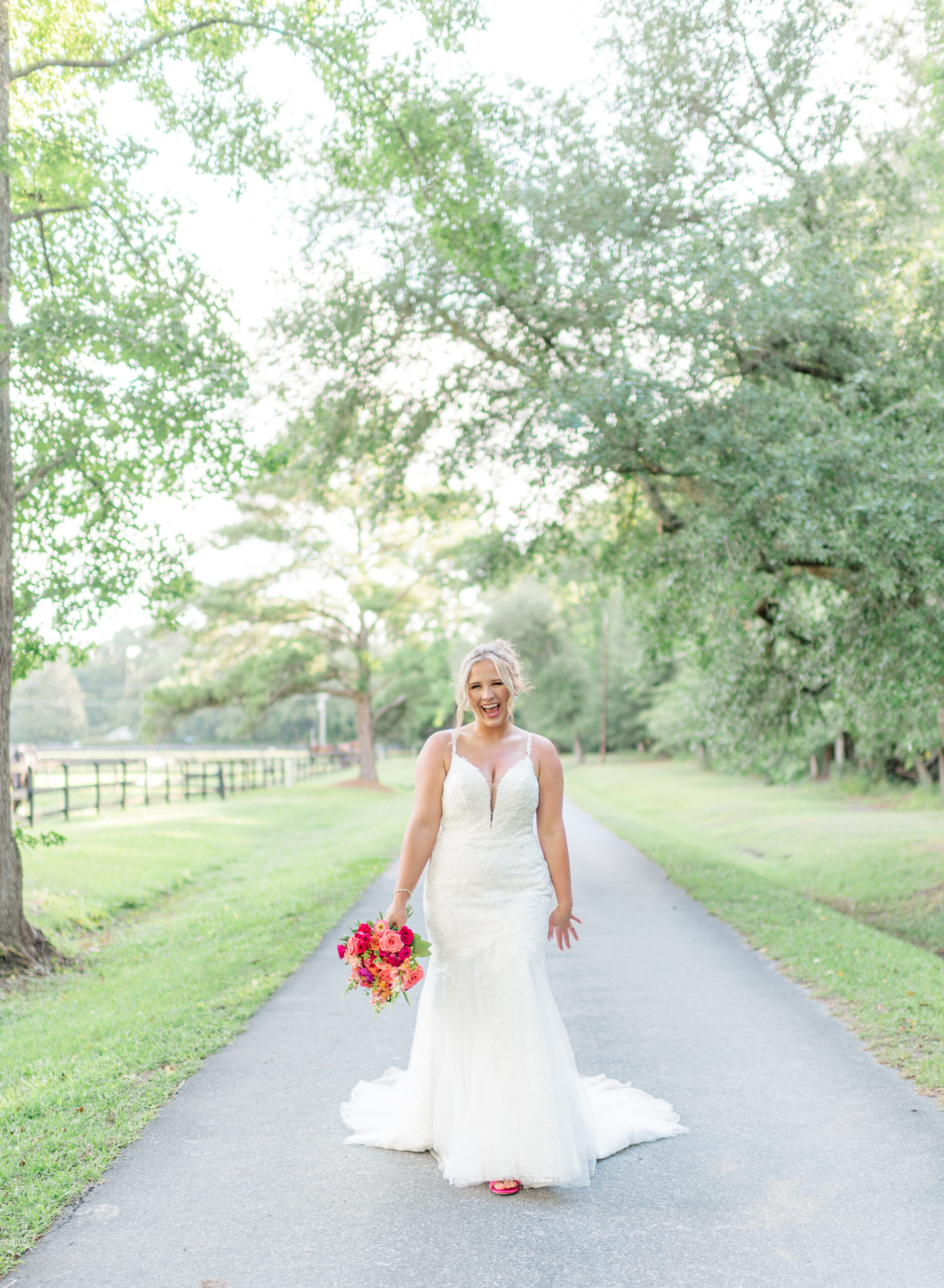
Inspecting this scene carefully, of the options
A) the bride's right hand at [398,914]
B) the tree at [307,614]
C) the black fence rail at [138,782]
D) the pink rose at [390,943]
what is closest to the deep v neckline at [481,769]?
the bride's right hand at [398,914]

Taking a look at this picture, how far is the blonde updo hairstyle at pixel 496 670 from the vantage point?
4.73 meters

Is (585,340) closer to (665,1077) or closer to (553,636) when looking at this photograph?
(665,1077)

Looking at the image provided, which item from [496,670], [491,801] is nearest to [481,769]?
[491,801]

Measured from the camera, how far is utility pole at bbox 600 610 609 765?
63.9 m

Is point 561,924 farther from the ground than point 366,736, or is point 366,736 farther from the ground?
point 366,736

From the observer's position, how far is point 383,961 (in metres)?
4.66

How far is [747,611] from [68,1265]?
10.6 metres

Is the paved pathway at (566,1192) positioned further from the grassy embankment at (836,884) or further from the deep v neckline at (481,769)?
the deep v neckline at (481,769)

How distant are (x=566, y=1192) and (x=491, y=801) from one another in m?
1.58

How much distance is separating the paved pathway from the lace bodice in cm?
145

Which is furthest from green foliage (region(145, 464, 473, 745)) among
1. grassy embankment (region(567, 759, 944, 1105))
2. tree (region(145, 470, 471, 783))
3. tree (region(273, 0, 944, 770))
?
tree (region(273, 0, 944, 770))

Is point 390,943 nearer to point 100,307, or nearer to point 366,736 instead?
point 100,307

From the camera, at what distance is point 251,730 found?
36.0m

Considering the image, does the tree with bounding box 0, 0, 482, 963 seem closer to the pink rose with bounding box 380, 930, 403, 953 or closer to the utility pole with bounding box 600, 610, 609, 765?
the pink rose with bounding box 380, 930, 403, 953
